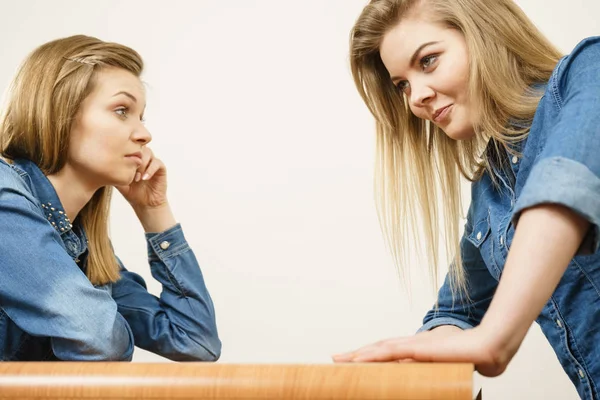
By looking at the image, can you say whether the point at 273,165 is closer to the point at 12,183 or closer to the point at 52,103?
the point at 52,103

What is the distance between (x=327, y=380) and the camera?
77 centimetres

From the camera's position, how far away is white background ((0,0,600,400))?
8.24 ft

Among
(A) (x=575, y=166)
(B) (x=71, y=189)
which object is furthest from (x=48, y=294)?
(A) (x=575, y=166)

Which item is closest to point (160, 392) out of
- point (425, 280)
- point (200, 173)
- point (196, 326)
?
point (196, 326)

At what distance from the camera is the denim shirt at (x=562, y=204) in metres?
0.81

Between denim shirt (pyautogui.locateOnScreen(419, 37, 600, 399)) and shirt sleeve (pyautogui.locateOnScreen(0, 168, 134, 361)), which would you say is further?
shirt sleeve (pyautogui.locateOnScreen(0, 168, 134, 361))

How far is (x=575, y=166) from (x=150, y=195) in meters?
1.07

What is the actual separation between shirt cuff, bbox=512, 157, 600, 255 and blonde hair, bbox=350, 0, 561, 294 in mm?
397

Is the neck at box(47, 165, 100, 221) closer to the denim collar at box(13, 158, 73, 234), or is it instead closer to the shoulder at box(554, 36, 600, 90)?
the denim collar at box(13, 158, 73, 234)

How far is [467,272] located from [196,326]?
565 mm

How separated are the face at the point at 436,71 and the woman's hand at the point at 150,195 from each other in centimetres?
62

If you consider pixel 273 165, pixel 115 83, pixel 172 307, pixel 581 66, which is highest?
pixel 581 66

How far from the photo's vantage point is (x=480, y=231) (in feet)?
4.42

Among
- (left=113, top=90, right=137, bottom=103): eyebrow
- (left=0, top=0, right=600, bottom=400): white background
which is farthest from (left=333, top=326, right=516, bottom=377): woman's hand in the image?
(left=0, top=0, right=600, bottom=400): white background
